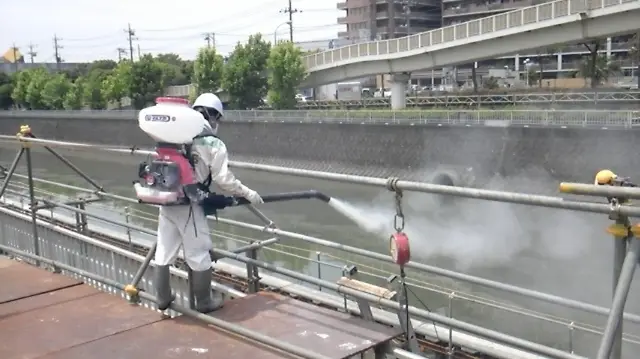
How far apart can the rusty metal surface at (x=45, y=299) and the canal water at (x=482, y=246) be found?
169 inches

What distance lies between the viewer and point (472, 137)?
2339 cm

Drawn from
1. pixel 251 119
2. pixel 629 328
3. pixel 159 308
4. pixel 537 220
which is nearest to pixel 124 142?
pixel 251 119

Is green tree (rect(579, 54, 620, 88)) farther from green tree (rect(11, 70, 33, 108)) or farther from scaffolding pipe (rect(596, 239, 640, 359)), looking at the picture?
green tree (rect(11, 70, 33, 108))

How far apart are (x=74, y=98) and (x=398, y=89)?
32.3 metres

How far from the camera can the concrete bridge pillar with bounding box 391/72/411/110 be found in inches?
1283

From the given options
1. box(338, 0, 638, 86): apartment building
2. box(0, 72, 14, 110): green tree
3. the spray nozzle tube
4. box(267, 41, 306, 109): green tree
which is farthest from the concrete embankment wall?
box(0, 72, 14, 110): green tree

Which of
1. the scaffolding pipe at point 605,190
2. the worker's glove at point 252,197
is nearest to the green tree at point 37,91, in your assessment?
the worker's glove at point 252,197

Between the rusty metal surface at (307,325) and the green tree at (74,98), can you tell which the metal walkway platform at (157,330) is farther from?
the green tree at (74,98)

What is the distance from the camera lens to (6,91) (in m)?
67.2

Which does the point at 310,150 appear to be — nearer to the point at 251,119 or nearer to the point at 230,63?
the point at 251,119

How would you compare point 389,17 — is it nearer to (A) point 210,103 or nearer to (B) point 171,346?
(A) point 210,103

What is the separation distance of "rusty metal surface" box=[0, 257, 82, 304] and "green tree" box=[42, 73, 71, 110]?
55102mm

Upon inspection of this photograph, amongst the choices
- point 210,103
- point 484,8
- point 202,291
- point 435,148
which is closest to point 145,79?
point 435,148

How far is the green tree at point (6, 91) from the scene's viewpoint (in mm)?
67000
